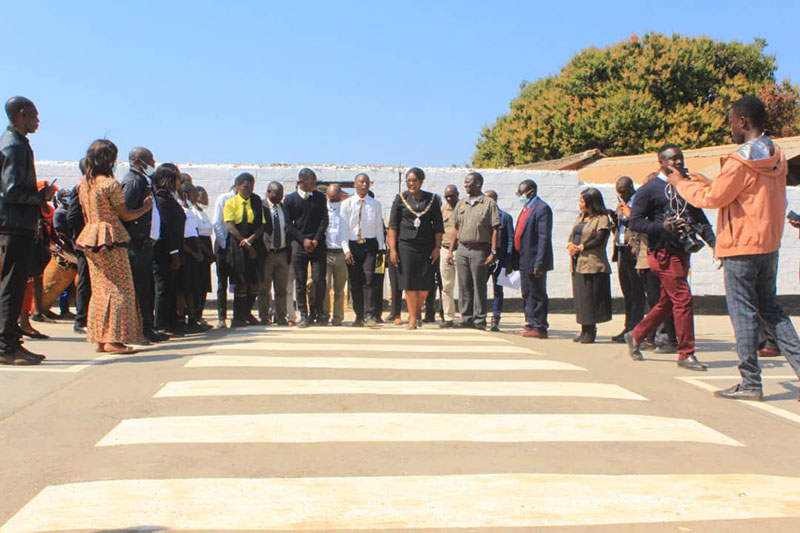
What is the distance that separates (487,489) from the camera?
3.57 metres

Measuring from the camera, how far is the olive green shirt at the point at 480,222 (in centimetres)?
1067

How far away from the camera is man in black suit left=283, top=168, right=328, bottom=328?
422 inches

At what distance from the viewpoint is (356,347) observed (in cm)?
823

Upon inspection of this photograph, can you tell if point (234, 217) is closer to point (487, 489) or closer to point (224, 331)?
point (224, 331)

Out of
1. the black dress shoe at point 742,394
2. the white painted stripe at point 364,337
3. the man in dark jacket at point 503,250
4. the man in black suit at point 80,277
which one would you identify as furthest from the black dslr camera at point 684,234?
the man in black suit at point 80,277

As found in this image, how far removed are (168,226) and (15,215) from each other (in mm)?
2580

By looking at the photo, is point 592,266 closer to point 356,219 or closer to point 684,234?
point 684,234

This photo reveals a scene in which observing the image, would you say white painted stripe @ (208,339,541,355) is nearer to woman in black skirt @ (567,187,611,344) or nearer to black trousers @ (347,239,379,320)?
woman in black skirt @ (567,187,611,344)

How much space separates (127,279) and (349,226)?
4033 mm

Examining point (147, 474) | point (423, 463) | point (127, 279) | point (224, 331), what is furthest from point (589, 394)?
point (224, 331)

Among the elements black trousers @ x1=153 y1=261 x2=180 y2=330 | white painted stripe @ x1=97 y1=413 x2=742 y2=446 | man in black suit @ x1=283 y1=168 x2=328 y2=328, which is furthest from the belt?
white painted stripe @ x1=97 y1=413 x2=742 y2=446

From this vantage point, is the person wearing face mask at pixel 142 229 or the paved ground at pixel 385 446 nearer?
the paved ground at pixel 385 446

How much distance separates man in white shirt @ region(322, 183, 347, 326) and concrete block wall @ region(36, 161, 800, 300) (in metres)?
3.81

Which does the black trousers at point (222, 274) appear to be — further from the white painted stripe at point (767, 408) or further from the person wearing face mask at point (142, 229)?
the white painted stripe at point (767, 408)
